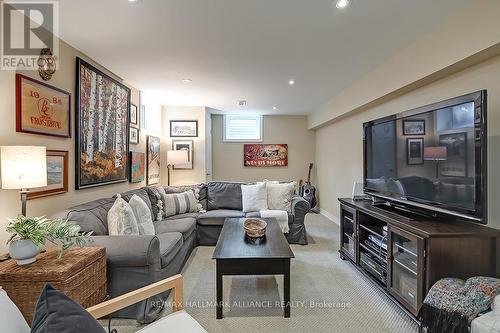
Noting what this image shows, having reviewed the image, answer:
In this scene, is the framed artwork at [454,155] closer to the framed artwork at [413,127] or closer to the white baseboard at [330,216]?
the framed artwork at [413,127]

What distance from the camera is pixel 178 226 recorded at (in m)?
3.16

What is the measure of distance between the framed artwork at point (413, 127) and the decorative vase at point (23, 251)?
114 inches

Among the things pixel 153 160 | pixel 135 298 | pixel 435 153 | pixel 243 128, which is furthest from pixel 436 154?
pixel 243 128

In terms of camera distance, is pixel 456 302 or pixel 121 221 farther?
pixel 121 221

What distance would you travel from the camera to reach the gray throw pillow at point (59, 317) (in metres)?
0.72

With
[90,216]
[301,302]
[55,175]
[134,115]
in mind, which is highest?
[134,115]

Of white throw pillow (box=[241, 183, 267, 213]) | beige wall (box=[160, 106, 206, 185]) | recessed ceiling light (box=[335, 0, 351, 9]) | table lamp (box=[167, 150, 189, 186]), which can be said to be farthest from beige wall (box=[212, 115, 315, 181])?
recessed ceiling light (box=[335, 0, 351, 9])

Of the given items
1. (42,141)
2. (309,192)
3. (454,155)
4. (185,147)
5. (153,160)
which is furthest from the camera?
(309,192)

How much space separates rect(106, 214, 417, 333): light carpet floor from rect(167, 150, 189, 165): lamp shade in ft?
7.23

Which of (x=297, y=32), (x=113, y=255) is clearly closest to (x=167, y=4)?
(x=297, y=32)

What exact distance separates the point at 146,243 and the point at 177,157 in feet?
10.1

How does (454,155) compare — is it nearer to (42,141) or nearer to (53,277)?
(53,277)

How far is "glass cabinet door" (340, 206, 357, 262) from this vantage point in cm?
288

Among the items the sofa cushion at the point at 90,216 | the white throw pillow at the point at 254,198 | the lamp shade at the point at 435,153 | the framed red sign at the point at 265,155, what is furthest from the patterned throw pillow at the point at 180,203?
the lamp shade at the point at 435,153
